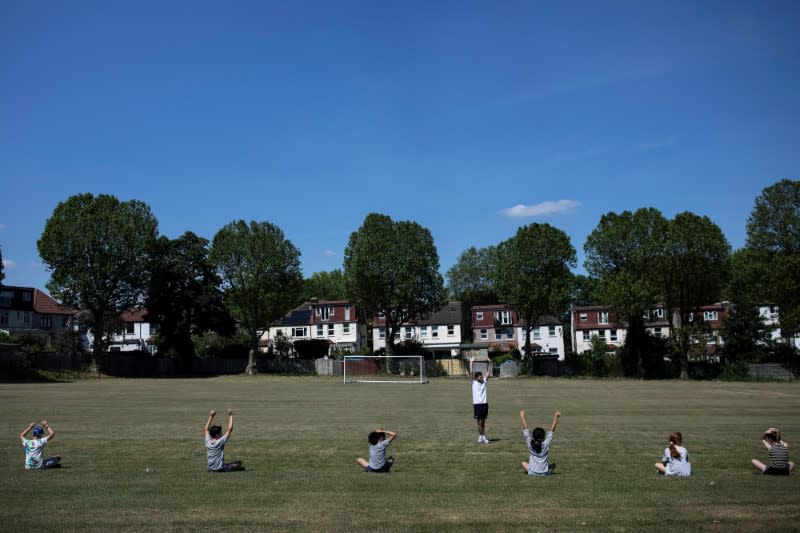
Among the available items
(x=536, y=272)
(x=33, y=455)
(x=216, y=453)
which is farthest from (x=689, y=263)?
(x=33, y=455)

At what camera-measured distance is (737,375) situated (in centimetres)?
6769

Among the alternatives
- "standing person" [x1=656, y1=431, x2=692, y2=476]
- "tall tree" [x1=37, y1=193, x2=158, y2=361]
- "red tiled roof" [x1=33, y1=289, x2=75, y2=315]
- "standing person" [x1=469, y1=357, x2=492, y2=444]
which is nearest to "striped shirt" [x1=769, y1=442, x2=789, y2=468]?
"standing person" [x1=656, y1=431, x2=692, y2=476]

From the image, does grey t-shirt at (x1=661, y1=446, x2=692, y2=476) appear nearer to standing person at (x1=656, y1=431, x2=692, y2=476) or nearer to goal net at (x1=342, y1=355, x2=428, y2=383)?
standing person at (x1=656, y1=431, x2=692, y2=476)

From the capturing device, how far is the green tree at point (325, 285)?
16311 cm

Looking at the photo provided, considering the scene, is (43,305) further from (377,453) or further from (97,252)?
(377,453)

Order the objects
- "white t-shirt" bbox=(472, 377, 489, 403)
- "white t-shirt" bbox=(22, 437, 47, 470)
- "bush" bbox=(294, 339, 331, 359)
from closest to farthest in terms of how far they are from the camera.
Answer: "white t-shirt" bbox=(22, 437, 47, 470) → "white t-shirt" bbox=(472, 377, 489, 403) → "bush" bbox=(294, 339, 331, 359)

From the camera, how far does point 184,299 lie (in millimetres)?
84500

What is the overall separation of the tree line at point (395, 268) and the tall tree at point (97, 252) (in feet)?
0.42

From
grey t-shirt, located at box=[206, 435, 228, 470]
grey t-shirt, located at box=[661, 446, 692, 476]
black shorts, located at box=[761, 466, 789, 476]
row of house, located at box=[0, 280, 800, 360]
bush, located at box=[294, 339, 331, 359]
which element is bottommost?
black shorts, located at box=[761, 466, 789, 476]

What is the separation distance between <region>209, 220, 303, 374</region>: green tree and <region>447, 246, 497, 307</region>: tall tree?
72398mm

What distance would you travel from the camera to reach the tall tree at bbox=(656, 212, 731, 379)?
Answer: 68.3 meters

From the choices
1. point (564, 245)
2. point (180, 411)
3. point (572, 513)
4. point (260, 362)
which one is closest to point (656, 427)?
point (572, 513)

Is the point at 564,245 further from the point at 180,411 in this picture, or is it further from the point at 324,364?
the point at 180,411

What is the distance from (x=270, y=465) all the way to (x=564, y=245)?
6643 centimetres
